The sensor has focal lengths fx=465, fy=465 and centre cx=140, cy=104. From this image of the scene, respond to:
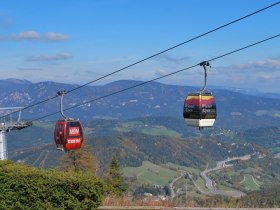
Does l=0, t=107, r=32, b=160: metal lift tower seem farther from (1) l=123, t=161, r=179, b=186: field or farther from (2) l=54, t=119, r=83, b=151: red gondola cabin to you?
(1) l=123, t=161, r=179, b=186: field

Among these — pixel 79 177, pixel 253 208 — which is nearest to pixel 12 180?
pixel 79 177

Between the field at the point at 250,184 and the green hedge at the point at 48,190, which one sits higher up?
the green hedge at the point at 48,190

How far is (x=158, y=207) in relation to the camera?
669 inches

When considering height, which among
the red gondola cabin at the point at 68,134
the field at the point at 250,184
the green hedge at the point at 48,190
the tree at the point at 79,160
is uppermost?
the red gondola cabin at the point at 68,134

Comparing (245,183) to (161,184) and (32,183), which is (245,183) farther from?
(32,183)

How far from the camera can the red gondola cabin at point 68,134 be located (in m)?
20.5

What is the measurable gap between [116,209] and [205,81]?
6.04m

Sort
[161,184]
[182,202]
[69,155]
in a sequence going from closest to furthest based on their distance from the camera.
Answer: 1. [182,202]
2. [69,155]
3. [161,184]

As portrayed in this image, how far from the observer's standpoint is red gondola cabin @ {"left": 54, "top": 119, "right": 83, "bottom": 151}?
20516 mm

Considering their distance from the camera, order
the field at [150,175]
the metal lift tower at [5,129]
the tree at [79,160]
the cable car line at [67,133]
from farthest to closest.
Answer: the field at [150,175], the tree at [79,160], the metal lift tower at [5,129], the cable car line at [67,133]

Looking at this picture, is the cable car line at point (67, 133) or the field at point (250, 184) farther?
the field at point (250, 184)

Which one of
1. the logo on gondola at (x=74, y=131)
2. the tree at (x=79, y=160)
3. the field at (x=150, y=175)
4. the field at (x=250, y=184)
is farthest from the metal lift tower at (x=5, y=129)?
the field at (x=250, y=184)

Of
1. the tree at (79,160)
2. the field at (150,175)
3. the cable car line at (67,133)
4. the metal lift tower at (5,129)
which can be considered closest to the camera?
the cable car line at (67,133)

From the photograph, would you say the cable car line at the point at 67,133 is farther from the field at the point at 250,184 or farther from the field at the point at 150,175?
the field at the point at 250,184
